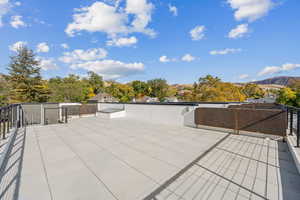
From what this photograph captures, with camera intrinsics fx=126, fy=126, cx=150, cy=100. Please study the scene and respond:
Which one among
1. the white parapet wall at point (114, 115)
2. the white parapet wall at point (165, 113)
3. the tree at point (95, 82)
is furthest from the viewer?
the tree at point (95, 82)

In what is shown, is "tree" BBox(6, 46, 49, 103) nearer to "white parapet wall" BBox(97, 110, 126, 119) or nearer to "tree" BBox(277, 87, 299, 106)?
"white parapet wall" BBox(97, 110, 126, 119)

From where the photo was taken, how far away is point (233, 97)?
15953mm

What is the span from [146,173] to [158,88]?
36.9 meters

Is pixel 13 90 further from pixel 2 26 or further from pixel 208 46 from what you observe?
pixel 208 46

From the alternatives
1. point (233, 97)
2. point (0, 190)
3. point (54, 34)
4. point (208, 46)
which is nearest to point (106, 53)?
point (54, 34)

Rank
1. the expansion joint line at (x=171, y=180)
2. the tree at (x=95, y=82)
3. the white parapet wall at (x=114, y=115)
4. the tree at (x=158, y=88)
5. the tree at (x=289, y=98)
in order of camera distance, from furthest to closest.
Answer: the tree at (x=158, y=88) → the tree at (x=95, y=82) → the tree at (x=289, y=98) → the white parapet wall at (x=114, y=115) → the expansion joint line at (x=171, y=180)

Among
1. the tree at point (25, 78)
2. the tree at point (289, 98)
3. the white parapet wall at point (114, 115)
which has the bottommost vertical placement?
the white parapet wall at point (114, 115)

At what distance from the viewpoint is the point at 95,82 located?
36.9 meters

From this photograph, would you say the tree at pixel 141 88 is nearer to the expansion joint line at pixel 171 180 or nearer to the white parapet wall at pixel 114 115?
the white parapet wall at pixel 114 115

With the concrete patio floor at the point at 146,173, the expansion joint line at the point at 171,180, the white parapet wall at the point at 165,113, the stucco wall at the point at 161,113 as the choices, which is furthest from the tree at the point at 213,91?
the expansion joint line at the point at 171,180

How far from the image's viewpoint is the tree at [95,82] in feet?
119

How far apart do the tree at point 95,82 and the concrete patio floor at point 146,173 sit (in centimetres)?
3542

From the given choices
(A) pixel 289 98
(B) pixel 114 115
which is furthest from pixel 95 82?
(A) pixel 289 98

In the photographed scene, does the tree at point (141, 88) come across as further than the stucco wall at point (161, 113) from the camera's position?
Yes
